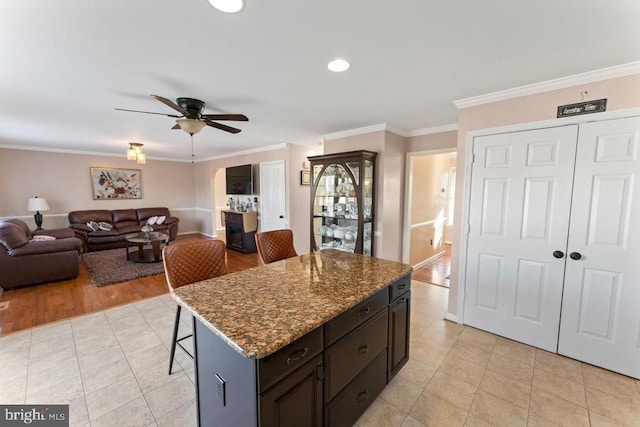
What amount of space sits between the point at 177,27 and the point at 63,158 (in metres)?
7.09

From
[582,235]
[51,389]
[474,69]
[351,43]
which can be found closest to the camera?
[351,43]

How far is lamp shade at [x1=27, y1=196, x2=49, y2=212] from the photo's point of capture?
5574 millimetres

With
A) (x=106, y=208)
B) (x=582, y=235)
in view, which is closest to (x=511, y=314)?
(x=582, y=235)

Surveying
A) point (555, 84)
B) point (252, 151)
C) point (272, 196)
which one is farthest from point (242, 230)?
point (555, 84)

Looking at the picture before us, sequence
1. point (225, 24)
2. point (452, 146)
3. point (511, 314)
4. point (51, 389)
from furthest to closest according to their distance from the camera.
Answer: point (452, 146)
point (511, 314)
point (51, 389)
point (225, 24)

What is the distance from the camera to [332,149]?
4.44 metres

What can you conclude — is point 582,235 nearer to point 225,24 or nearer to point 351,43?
point 351,43

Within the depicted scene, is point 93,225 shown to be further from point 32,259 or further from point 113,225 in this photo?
point 32,259

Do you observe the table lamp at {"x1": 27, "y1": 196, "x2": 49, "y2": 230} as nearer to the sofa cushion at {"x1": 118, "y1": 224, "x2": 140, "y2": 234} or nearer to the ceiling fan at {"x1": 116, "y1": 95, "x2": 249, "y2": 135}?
the sofa cushion at {"x1": 118, "y1": 224, "x2": 140, "y2": 234}

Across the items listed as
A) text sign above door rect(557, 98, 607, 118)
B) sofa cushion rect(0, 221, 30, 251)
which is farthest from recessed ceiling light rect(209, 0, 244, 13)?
sofa cushion rect(0, 221, 30, 251)

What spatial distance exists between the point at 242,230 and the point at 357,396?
506cm

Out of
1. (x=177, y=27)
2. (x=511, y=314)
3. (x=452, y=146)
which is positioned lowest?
(x=511, y=314)

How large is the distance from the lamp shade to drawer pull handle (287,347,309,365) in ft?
24.3

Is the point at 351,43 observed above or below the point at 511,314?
above
